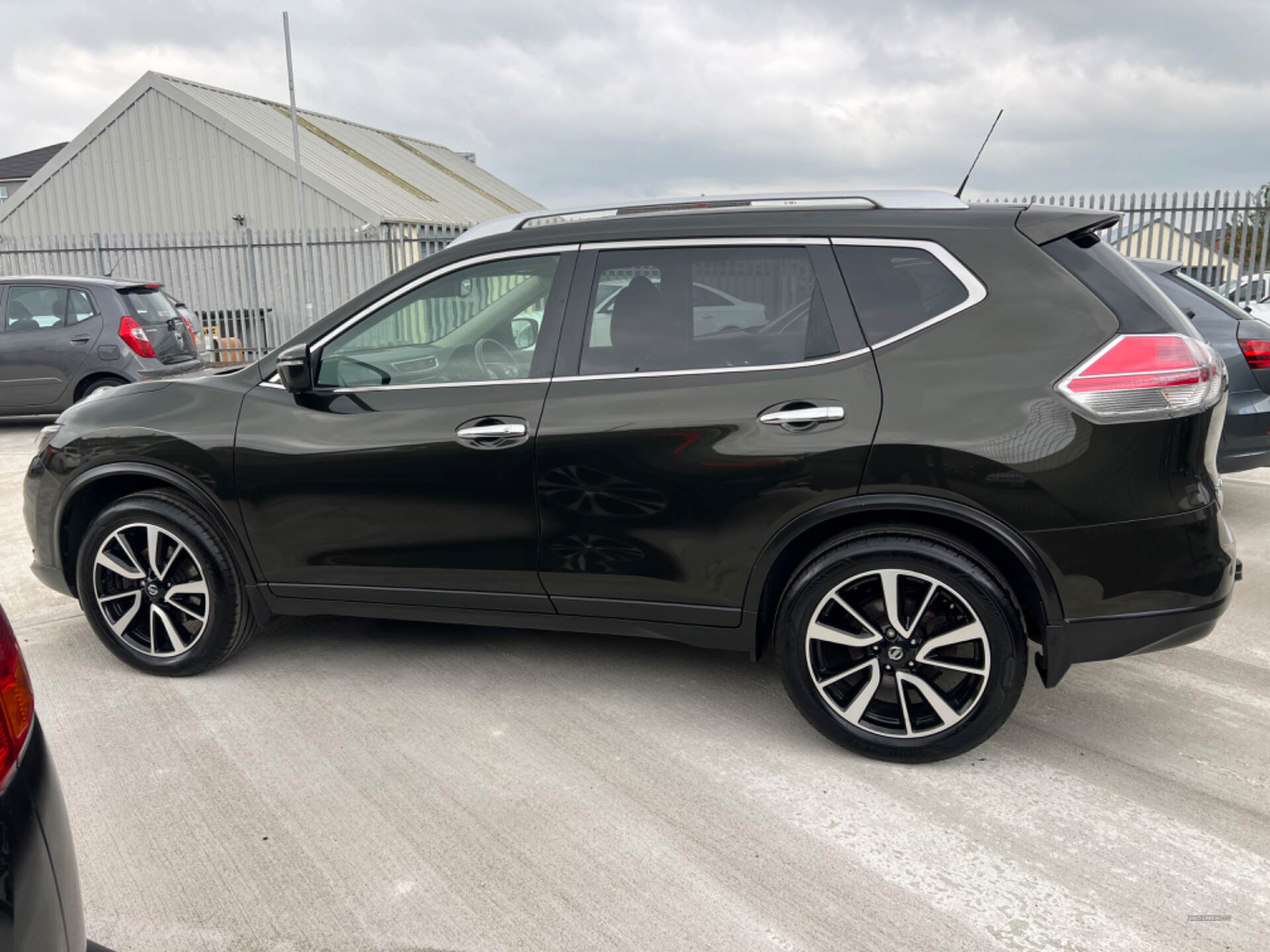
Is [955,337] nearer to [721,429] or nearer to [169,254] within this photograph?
[721,429]

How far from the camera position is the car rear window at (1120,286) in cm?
295

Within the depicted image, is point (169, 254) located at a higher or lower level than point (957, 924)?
higher

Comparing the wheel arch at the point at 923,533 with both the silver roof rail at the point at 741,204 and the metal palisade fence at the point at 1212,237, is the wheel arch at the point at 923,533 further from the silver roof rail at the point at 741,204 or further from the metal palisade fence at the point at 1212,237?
the metal palisade fence at the point at 1212,237

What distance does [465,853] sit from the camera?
2781 mm

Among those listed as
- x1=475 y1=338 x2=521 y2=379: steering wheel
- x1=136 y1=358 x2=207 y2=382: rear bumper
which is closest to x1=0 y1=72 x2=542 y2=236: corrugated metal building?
x1=136 y1=358 x2=207 y2=382: rear bumper

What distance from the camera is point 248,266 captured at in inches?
664

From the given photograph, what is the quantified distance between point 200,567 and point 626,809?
6.48ft

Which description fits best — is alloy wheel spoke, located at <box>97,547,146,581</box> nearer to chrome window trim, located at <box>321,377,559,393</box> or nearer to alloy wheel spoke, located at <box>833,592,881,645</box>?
chrome window trim, located at <box>321,377,559,393</box>

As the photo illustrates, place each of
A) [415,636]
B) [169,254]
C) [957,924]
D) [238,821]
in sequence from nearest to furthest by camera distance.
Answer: [957,924] < [238,821] < [415,636] < [169,254]

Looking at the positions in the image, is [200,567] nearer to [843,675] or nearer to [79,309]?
[843,675]

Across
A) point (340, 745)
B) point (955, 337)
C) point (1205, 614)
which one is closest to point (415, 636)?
point (340, 745)

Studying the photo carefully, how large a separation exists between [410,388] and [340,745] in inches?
50.0

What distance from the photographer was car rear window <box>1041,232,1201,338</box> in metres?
2.95

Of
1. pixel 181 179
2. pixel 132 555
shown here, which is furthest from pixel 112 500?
pixel 181 179
